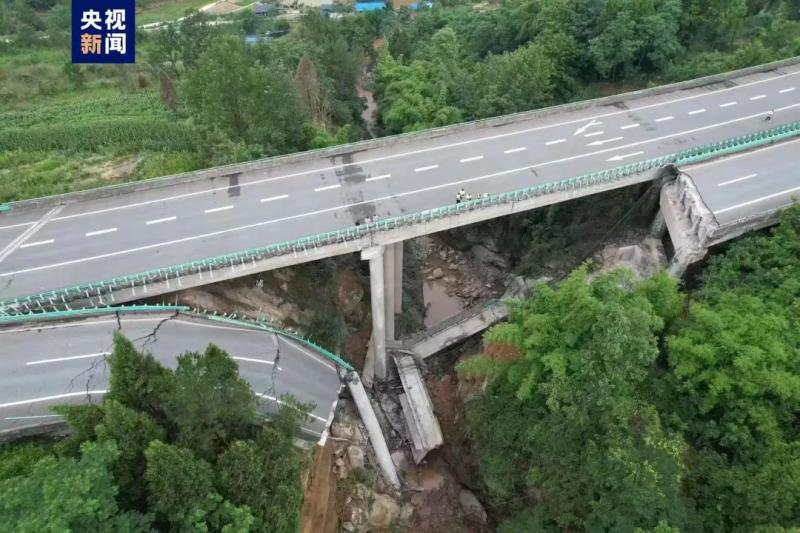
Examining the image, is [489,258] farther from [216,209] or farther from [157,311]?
[157,311]

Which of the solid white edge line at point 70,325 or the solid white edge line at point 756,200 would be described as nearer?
the solid white edge line at point 70,325

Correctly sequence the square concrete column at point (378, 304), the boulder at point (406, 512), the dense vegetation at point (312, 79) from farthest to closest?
the dense vegetation at point (312, 79) < the square concrete column at point (378, 304) < the boulder at point (406, 512)

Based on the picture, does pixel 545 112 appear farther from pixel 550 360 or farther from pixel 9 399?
pixel 9 399

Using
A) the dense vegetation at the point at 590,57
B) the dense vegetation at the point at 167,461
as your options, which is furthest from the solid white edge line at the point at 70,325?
the dense vegetation at the point at 590,57

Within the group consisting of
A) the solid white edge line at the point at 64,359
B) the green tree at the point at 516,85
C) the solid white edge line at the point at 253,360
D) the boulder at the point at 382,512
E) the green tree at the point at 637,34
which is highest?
the green tree at the point at 637,34

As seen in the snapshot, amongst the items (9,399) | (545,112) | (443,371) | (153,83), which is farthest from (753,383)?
(153,83)

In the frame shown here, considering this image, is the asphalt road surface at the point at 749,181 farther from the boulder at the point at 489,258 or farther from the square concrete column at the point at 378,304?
the square concrete column at the point at 378,304
